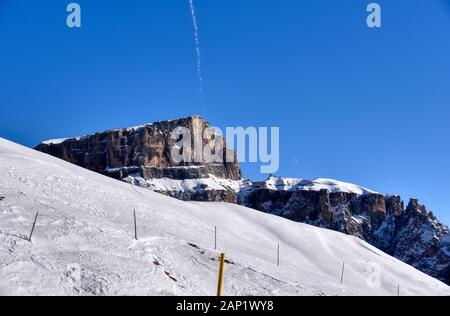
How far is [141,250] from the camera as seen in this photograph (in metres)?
20.9

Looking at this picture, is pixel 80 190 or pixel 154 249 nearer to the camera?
pixel 154 249

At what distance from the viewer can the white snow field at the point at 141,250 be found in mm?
16234

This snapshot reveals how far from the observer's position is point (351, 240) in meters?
53.8

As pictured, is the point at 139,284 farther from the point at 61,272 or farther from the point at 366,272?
the point at 366,272

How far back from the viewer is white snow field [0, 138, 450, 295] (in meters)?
16.2
